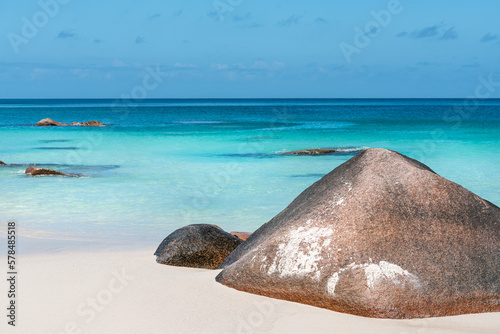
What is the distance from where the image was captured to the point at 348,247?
420 centimetres

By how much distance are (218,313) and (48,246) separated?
3.63 m

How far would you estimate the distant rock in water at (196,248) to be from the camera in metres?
5.83

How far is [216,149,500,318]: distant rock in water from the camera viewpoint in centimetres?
404

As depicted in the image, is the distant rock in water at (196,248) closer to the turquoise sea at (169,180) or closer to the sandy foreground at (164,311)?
the sandy foreground at (164,311)

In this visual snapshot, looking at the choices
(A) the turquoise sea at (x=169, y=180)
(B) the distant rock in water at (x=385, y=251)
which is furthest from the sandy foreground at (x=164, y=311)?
(A) the turquoise sea at (x=169, y=180)

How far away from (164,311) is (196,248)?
5.64ft

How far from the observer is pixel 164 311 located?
420cm

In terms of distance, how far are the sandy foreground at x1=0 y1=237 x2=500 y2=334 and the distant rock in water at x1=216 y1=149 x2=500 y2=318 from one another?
11 cm

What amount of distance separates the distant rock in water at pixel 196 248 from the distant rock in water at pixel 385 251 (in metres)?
1.07

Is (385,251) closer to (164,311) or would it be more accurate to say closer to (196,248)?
(164,311)

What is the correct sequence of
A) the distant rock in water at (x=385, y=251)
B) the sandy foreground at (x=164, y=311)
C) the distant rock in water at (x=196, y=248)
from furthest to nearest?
the distant rock in water at (x=196, y=248) < the distant rock in water at (x=385, y=251) < the sandy foreground at (x=164, y=311)

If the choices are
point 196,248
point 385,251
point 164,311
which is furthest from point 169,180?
point 385,251

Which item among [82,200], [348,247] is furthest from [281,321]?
[82,200]

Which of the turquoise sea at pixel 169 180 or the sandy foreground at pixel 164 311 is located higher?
the turquoise sea at pixel 169 180
